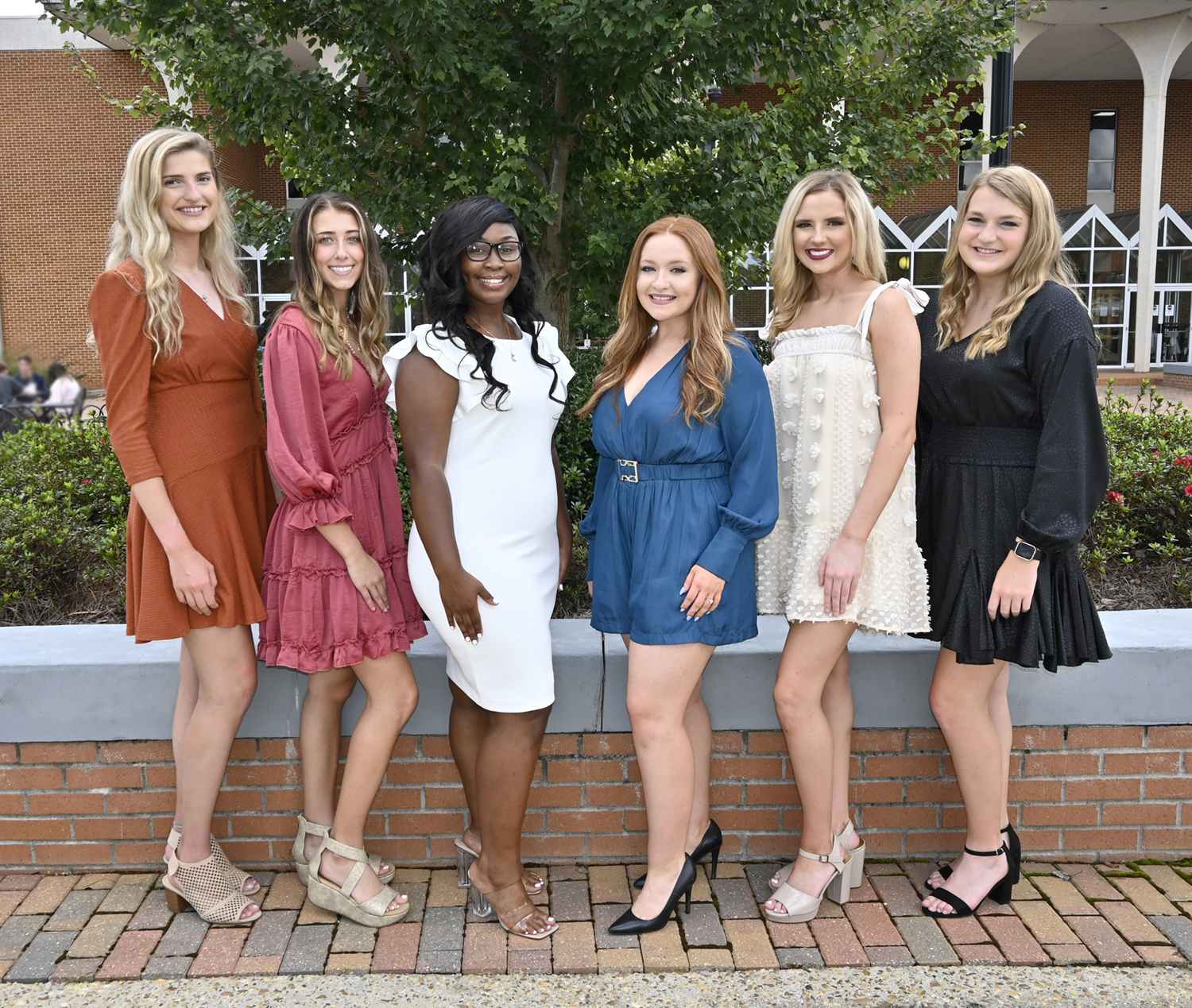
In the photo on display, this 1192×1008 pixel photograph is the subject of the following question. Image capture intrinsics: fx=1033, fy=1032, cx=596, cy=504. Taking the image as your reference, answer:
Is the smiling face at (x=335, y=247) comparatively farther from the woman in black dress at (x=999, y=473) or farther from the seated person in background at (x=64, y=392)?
the seated person in background at (x=64, y=392)

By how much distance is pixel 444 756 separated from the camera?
3213 millimetres

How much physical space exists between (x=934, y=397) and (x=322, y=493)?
1.67 m

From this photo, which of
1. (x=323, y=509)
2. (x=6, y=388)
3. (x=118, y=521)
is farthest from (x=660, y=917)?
(x=6, y=388)

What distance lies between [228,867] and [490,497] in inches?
54.5

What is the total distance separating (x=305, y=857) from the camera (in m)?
3.04

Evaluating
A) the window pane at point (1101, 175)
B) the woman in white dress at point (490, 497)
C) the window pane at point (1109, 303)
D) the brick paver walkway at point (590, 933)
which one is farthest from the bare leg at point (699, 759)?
the window pane at point (1101, 175)

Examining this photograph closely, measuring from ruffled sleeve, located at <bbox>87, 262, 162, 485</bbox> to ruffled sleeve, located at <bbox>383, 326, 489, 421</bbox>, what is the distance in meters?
0.64

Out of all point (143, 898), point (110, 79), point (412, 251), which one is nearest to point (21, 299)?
point (110, 79)

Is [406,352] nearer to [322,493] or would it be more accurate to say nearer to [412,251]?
[322,493]

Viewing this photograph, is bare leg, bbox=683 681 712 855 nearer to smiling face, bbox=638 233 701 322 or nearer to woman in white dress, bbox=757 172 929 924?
woman in white dress, bbox=757 172 929 924

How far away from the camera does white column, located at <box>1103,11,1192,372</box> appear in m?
23.6

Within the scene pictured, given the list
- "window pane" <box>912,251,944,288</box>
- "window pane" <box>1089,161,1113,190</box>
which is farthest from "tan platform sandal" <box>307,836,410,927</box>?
"window pane" <box>1089,161,1113,190</box>

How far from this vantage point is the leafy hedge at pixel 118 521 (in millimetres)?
4316

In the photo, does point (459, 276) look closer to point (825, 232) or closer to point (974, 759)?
point (825, 232)
